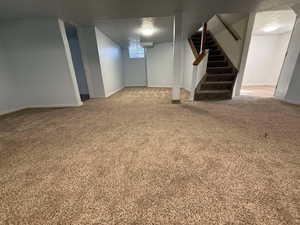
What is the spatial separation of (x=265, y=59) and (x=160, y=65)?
484 centimetres

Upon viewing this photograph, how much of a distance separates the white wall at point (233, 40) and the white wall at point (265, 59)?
108 inches

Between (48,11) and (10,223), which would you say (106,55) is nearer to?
(48,11)

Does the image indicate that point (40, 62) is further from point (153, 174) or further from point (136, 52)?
point (136, 52)

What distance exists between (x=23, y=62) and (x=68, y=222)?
383cm

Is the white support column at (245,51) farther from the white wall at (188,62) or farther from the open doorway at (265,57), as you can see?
the open doorway at (265,57)

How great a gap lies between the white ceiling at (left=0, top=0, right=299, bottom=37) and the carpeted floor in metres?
2.22

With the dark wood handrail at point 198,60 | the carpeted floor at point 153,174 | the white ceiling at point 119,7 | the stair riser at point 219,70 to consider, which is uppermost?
the white ceiling at point 119,7

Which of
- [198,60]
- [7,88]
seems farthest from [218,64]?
[7,88]

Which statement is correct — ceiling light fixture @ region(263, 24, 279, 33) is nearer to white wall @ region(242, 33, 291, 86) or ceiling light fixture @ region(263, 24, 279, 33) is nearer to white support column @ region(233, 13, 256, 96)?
white wall @ region(242, 33, 291, 86)

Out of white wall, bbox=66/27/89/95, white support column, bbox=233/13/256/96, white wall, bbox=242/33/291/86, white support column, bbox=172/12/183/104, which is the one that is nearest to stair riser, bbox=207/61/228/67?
white support column, bbox=233/13/256/96

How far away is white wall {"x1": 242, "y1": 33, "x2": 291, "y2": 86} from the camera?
17.9ft

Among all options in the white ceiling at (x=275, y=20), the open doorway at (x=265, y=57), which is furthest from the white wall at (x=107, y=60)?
the open doorway at (x=265, y=57)

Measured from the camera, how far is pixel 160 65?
249 inches

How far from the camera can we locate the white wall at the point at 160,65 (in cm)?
602
